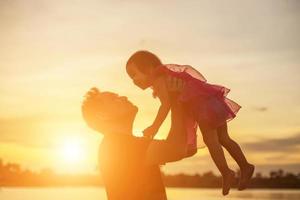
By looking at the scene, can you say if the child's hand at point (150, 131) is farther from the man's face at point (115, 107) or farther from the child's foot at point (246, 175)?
the child's foot at point (246, 175)

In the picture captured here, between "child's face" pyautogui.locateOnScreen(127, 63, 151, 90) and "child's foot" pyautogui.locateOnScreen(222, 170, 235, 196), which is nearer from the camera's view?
"child's foot" pyautogui.locateOnScreen(222, 170, 235, 196)

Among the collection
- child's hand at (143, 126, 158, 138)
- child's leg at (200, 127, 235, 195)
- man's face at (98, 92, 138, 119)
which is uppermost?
man's face at (98, 92, 138, 119)

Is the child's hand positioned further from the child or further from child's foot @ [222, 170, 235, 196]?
child's foot @ [222, 170, 235, 196]

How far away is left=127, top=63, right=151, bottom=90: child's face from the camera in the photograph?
6.66 metres

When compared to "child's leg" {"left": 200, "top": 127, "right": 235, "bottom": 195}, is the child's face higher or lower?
higher

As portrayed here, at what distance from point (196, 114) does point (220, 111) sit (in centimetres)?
40

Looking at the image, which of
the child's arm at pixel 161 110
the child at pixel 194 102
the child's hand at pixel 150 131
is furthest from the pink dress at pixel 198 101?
the child's hand at pixel 150 131

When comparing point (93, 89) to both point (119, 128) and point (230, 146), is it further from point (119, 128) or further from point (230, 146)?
point (230, 146)

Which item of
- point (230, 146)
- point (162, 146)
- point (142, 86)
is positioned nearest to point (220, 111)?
point (230, 146)

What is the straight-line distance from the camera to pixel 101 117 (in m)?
5.77

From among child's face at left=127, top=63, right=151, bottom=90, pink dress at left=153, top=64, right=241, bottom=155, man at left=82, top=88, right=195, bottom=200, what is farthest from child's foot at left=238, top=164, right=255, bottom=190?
child's face at left=127, top=63, right=151, bottom=90

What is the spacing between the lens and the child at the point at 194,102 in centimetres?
614

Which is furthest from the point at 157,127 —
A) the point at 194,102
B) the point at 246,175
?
the point at 246,175

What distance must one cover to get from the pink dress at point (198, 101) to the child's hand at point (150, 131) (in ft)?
1.05
